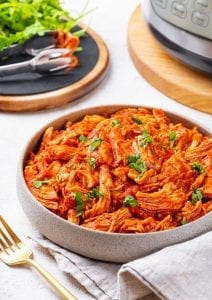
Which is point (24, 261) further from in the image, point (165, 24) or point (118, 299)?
point (165, 24)

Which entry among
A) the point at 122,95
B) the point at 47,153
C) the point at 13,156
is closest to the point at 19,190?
the point at 47,153

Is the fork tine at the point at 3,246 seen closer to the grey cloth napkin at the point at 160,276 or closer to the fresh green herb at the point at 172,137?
the grey cloth napkin at the point at 160,276

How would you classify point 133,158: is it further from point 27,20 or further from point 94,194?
point 27,20

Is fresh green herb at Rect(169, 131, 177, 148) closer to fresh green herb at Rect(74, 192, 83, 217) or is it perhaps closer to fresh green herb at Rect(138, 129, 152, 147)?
fresh green herb at Rect(138, 129, 152, 147)

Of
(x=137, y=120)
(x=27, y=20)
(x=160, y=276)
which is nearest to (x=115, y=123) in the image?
(x=137, y=120)

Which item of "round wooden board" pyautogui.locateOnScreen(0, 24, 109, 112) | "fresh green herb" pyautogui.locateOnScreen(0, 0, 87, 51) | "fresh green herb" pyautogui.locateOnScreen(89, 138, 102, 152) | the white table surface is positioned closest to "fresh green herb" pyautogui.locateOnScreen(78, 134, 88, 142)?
"fresh green herb" pyautogui.locateOnScreen(89, 138, 102, 152)

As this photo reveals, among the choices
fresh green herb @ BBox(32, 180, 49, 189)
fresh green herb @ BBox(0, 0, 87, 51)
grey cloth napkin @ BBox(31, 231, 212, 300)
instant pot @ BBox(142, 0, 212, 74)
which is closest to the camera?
grey cloth napkin @ BBox(31, 231, 212, 300)
